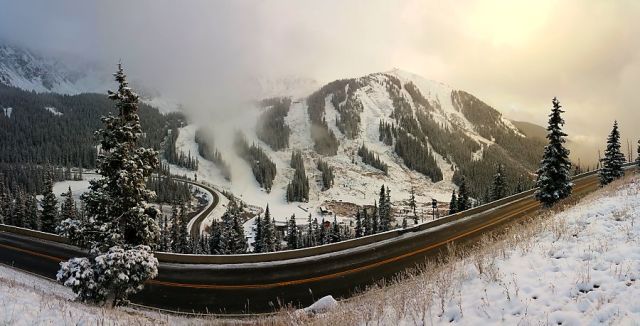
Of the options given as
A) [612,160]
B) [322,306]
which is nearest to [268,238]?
[612,160]

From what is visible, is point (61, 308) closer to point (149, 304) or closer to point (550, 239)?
point (550, 239)

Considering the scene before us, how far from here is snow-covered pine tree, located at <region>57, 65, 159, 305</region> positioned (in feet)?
49.5

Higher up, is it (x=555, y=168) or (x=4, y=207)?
(x=555, y=168)

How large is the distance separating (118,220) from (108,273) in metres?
2.34

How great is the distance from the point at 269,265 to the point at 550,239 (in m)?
17.2

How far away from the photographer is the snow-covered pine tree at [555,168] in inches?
1443

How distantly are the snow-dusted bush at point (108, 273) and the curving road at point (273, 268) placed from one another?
3.18 meters

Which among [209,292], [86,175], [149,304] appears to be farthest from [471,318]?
[86,175]

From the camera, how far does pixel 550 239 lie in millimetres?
8594

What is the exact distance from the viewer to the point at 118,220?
53.0 ft

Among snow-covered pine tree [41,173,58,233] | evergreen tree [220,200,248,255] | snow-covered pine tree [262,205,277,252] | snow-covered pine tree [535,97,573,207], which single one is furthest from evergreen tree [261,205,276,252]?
snow-covered pine tree [535,97,573,207]

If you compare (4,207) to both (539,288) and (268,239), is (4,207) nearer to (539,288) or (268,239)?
(268,239)

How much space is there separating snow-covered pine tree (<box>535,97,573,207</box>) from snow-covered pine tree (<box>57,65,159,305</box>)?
3452 centimetres

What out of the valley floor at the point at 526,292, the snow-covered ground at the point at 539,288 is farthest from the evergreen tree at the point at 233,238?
the snow-covered ground at the point at 539,288
